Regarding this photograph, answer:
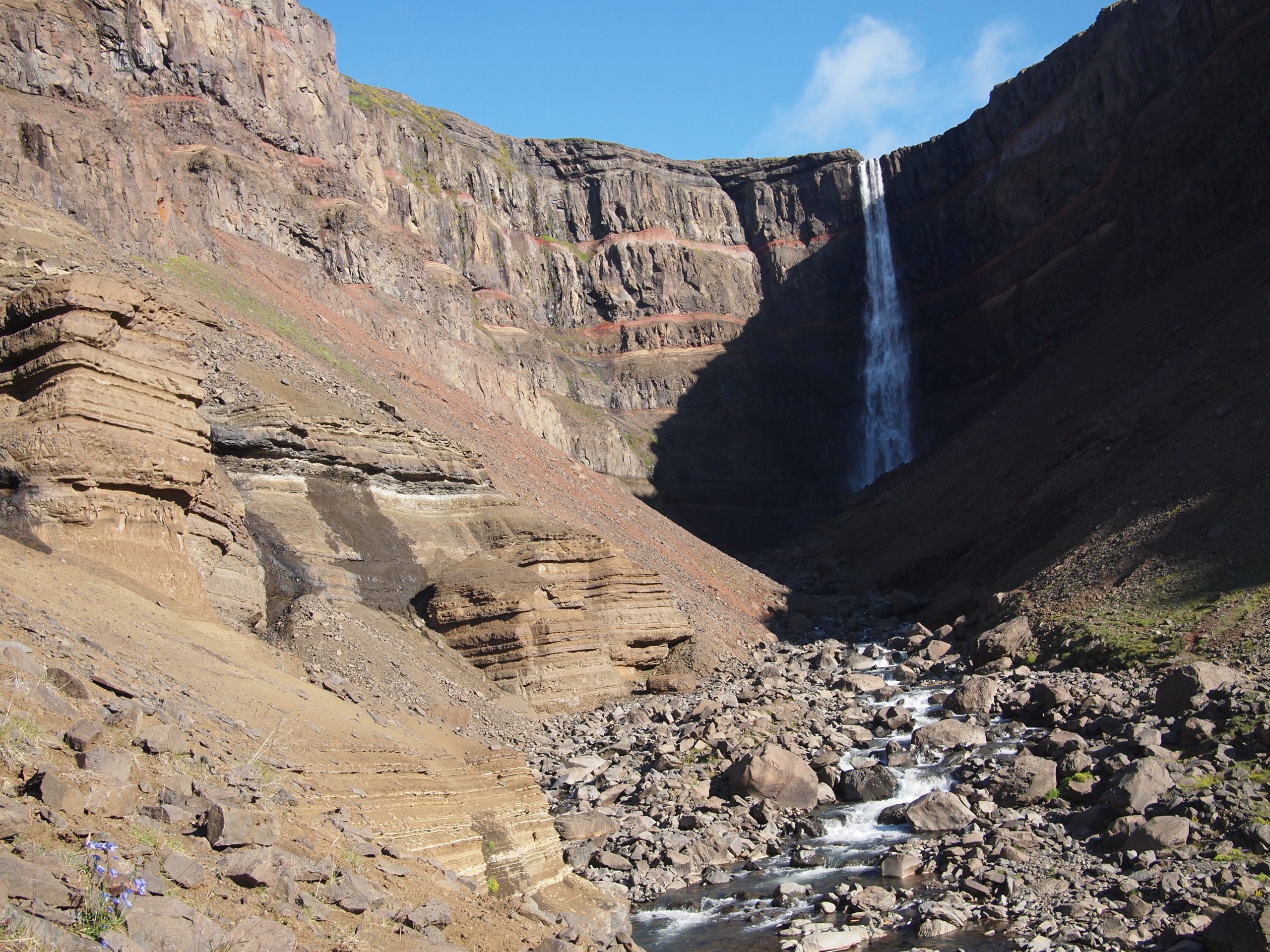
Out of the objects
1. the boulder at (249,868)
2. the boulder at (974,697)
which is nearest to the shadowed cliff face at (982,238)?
the boulder at (974,697)

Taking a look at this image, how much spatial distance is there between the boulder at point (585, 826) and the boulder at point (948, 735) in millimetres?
6956

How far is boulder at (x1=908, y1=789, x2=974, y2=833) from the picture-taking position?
16531 mm

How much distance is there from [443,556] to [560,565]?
3036mm

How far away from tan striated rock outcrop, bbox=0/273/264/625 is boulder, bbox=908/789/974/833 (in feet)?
39.3

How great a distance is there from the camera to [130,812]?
6941mm

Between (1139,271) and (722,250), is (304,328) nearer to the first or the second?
(1139,271)

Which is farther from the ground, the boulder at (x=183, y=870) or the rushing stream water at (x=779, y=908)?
the boulder at (x=183, y=870)

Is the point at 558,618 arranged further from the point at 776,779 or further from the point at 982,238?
the point at 982,238

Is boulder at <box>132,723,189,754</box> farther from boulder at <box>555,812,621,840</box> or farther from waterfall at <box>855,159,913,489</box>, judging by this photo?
waterfall at <box>855,159,913,489</box>

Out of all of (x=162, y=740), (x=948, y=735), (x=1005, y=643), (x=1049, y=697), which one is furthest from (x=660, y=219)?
(x=162, y=740)

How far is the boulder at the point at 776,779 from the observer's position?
18.5 metres

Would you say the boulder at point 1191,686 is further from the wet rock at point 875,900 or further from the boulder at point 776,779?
the wet rock at point 875,900

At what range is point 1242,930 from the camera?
34.8 feet

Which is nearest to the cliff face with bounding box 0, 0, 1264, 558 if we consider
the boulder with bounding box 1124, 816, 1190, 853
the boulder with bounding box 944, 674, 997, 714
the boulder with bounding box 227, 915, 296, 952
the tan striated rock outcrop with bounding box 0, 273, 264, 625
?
the tan striated rock outcrop with bounding box 0, 273, 264, 625
